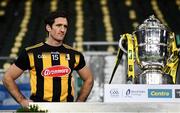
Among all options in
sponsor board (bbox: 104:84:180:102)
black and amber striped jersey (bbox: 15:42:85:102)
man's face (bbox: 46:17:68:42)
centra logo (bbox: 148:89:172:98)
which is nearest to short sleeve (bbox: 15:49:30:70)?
black and amber striped jersey (bbox: 15:42:85:102)

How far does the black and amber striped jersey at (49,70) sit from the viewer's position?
109 inches

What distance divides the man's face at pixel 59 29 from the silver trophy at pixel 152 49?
0.59 metres

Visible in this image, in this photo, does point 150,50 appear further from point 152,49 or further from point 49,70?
point 49,70

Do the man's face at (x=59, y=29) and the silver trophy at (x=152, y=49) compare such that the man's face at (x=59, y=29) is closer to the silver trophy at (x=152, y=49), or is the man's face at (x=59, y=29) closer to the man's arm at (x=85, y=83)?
the man's arm at (x=85, y=83)

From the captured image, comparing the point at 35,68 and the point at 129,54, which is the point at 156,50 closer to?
the point at 129,54

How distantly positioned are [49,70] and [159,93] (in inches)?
23.4

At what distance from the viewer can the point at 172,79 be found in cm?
317

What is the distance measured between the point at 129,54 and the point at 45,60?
65cm

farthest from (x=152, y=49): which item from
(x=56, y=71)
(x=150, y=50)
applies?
(x=56, y=71)

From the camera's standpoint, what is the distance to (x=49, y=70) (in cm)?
281

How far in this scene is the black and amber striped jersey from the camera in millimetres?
2779

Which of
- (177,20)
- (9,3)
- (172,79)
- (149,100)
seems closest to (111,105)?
(149,100)

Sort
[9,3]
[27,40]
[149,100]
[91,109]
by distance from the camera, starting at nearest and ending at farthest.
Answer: [91,109]
[149,100]
[27,40]
[9,3]

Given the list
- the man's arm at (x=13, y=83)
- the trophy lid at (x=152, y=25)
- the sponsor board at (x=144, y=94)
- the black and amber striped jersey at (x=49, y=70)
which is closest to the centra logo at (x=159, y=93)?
the sponsor board at (x=144, y=94)
